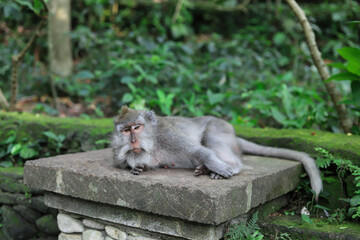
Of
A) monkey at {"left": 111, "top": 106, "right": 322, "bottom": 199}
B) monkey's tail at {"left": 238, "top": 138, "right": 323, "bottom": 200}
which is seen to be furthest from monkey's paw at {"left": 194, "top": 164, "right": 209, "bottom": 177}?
monkey's tail at {"left": 238, "top": 138, "right": 323, "bottom": 200}

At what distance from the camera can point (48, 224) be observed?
4.04m

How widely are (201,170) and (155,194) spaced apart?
18.6 inches

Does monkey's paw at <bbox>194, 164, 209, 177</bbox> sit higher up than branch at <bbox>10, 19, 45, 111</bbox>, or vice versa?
branch at <bbox>10, 19, 45, 111</bbox>

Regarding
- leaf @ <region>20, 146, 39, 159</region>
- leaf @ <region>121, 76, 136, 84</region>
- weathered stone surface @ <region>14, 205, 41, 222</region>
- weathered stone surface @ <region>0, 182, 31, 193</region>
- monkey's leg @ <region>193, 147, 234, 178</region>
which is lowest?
weathered stone surface @ <region>14, 205, 41, 222</region>

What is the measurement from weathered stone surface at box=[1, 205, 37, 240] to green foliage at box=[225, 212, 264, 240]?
8.14 ft

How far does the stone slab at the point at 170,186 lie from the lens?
8.34ft

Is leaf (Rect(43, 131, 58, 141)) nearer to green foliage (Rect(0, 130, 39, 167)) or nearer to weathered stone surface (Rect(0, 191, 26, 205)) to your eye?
green foliage (Rect(0, 130, 39, 167))

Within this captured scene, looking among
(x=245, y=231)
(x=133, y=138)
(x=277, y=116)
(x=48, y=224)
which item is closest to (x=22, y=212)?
(x=48, y=224)

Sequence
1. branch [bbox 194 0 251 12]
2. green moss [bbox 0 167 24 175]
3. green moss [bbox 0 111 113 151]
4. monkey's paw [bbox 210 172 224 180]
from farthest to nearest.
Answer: branch [bbox 194 0 251 12] < green moss [bbox 0 111 113 151] < green moss [bbox 0 167 24 175] < monkey's paw [bbox 210 172 224 180]

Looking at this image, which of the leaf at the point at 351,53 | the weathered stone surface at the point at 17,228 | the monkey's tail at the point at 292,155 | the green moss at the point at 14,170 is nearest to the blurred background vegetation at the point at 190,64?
the leaf at the point at 351,53

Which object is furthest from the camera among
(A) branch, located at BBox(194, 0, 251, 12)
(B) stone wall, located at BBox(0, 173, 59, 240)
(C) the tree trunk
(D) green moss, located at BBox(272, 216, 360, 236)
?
(A) branch, located at BBox(194, 0, 251, 12)

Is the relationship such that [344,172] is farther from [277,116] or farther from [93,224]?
[93,224]

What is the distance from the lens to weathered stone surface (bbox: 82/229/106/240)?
127 inches

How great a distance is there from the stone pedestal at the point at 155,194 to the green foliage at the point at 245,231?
64 millimetres
